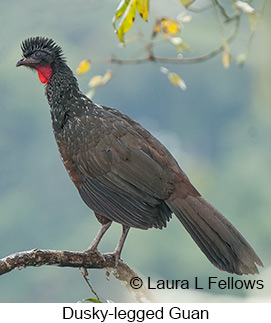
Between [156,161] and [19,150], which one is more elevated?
[19,150]

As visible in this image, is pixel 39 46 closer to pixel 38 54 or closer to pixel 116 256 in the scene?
pixel 38 54

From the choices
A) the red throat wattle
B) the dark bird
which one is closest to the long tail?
the dark bird

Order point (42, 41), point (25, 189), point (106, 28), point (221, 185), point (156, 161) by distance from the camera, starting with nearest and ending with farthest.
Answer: point (156, 161) < point (42, 41) < point (25, 189) < point (106, 28) < point (221, 185)

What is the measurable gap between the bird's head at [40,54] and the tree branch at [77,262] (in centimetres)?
94

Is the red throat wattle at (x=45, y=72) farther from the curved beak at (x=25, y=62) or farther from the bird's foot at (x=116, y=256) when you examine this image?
the bird's foot at (x=116, y=256)

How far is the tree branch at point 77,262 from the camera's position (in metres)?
2.05

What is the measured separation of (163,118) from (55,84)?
1407 millimetres

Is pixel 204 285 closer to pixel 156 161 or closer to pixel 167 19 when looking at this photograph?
pixel 156 161

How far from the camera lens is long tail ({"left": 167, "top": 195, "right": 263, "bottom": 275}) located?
7.57 ft

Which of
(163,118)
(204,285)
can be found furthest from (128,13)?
(163,118)

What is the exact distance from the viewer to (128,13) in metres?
1.76

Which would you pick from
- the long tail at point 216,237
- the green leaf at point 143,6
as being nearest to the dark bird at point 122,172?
the long tail at point 216,237

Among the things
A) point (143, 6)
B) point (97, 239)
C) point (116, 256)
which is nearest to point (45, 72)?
point (97, 239)

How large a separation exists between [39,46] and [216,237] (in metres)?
1.25
